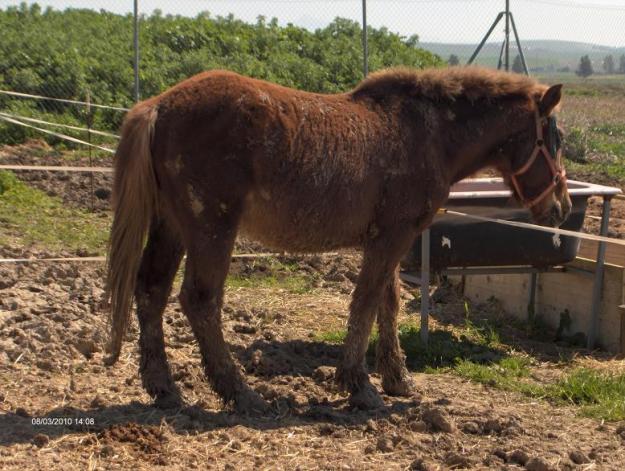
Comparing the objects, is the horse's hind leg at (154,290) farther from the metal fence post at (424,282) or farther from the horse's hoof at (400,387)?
the metal fence post at (424,282)

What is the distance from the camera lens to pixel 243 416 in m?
5.21

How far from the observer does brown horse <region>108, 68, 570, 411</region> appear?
5086 mm

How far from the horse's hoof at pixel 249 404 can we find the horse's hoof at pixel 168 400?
34 cm

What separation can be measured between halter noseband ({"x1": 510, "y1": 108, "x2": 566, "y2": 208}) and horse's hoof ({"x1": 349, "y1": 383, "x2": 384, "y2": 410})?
1727mm

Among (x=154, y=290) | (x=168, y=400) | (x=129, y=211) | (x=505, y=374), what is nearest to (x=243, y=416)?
(x=168, y=400)

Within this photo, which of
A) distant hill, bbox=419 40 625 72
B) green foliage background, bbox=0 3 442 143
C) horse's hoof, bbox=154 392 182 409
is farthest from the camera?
distant hill, bbox=419 40 625 72

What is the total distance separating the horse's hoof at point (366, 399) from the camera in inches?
218

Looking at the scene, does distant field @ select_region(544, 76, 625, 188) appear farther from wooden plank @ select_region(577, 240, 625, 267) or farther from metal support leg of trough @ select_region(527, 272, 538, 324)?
metal support leg of trough @ select_region(527, 272, 538, 324)

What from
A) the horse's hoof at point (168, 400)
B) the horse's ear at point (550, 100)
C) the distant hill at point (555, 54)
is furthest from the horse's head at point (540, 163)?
the distant hill at point (555, 54)

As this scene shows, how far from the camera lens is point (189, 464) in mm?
4441

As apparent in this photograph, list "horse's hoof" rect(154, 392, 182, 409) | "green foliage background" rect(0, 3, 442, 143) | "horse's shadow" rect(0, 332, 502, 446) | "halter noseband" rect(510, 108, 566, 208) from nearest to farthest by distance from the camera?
"horse's shadow" rect(0, 332, 502, 446) < "horse's hoof" rect(154, 392, 182, 409) < "halter noseband" rect(510, 108, 566, 208) < "green foliage background" rect(0, 3, 442, 143)

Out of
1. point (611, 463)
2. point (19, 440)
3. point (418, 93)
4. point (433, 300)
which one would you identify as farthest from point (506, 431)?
point (433, 300)

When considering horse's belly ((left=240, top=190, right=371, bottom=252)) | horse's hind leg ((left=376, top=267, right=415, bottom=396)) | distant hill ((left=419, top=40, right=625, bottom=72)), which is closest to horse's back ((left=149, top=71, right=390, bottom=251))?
horse's belly ((left=240, top=190, right=371, bottom=252))

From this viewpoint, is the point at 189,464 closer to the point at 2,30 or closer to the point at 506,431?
the point at 506,431
